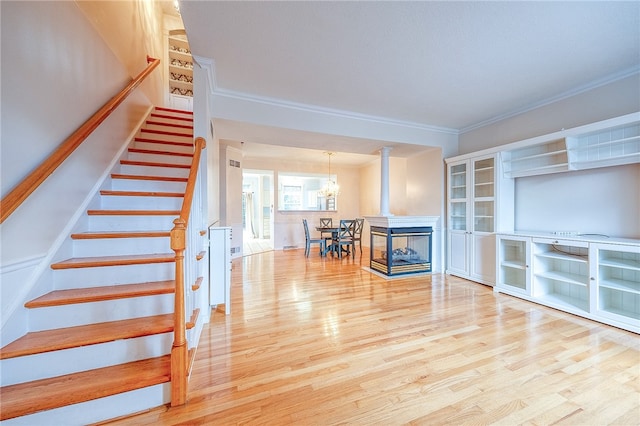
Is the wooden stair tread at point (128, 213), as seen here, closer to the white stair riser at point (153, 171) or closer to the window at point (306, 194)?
the white stair riser at point (153, 171)

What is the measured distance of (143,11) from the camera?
145 inches

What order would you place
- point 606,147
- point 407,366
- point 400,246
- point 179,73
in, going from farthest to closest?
point 179,73 < point 400,246 < point 606,147 < point 407,366

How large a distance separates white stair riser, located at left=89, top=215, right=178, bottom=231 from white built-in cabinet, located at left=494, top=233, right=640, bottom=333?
13.6 ft

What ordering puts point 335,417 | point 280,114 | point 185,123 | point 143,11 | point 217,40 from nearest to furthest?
point 335,417 → point 217,40 → point 280,114 → point 143,11 → point 185,123

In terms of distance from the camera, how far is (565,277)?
285 cm

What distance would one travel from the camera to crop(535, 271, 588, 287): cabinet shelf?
2.71m

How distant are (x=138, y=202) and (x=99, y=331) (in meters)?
1.44

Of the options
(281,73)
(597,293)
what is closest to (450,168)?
(597,293)

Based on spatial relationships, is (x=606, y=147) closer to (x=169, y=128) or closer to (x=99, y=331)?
(x=99, y=331)

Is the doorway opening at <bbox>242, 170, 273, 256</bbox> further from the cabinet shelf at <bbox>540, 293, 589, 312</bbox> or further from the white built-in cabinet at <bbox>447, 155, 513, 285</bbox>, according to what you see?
the cabinet shelf at <bbox>540, 293, 589, 312</bbox>

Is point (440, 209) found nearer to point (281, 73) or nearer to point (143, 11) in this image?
point (281, 73)

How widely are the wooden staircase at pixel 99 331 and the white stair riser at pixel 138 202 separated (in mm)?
63

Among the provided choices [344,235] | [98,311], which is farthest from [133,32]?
[344,235]

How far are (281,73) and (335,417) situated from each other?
9.85ft
